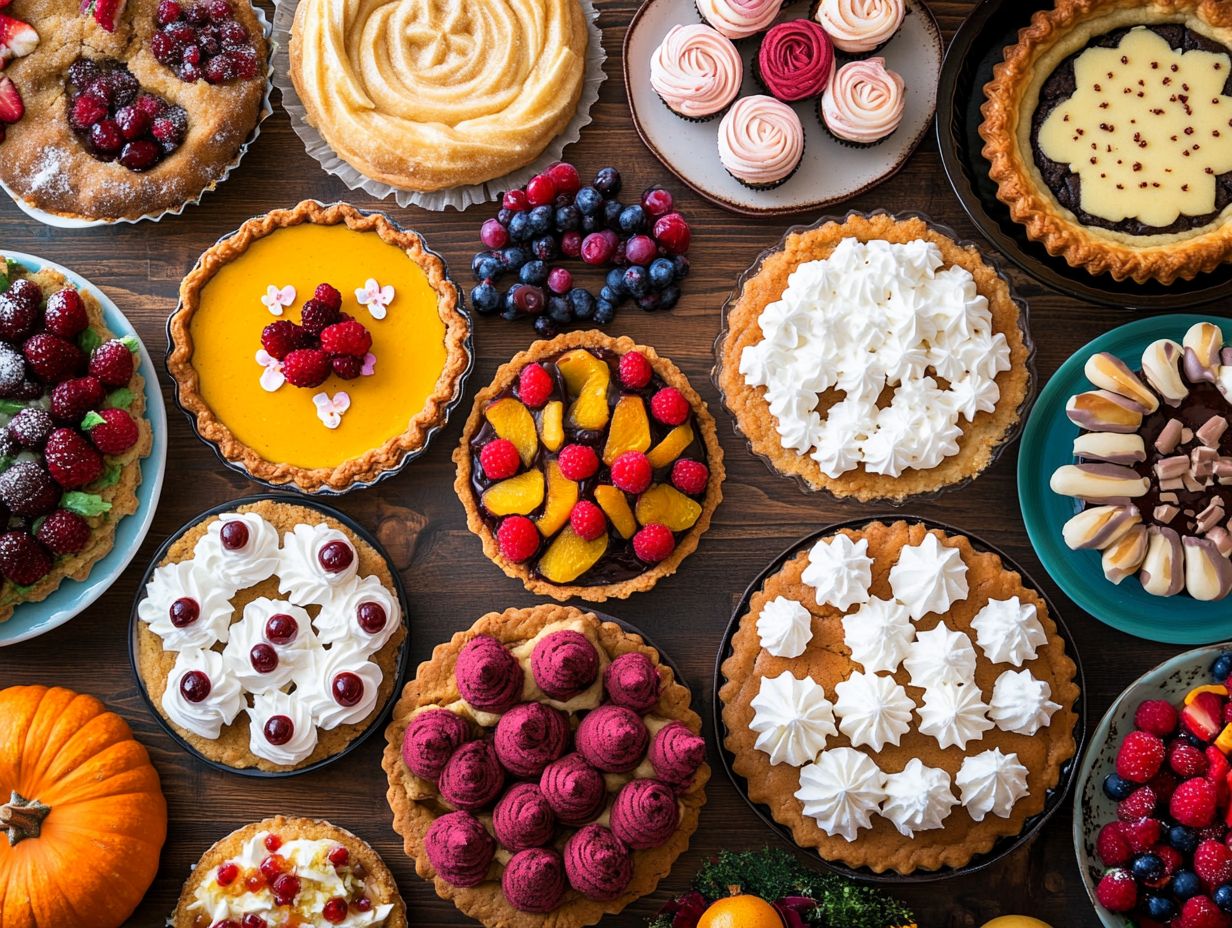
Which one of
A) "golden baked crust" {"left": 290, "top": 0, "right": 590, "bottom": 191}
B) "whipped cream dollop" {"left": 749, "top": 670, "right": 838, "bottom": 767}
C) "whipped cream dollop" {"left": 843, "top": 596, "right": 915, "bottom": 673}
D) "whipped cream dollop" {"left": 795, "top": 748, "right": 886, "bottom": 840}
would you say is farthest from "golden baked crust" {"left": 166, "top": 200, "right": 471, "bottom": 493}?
"whipped cream dollop" {"left": 795, "top": 748, "right": 886, "bottom": 840}

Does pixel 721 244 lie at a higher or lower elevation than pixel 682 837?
higher

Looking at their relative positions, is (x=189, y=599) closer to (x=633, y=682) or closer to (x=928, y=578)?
(x=633, y=682)

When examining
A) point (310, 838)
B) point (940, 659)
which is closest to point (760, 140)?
point (940, 659)

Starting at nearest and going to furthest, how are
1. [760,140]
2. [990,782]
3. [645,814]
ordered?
[645,814] → [990,782] → [760,140]

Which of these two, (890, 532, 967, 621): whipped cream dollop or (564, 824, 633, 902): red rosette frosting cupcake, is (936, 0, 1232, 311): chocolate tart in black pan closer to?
(890, 532, 967, 621): whipped cream dollop

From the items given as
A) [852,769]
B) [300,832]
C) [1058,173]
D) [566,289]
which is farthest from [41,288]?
[1058,173]

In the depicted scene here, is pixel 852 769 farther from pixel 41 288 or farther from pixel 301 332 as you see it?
pixel 41 288

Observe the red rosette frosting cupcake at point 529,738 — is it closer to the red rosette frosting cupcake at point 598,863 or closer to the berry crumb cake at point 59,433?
the red rosette frosting cupcake at point 598,863
